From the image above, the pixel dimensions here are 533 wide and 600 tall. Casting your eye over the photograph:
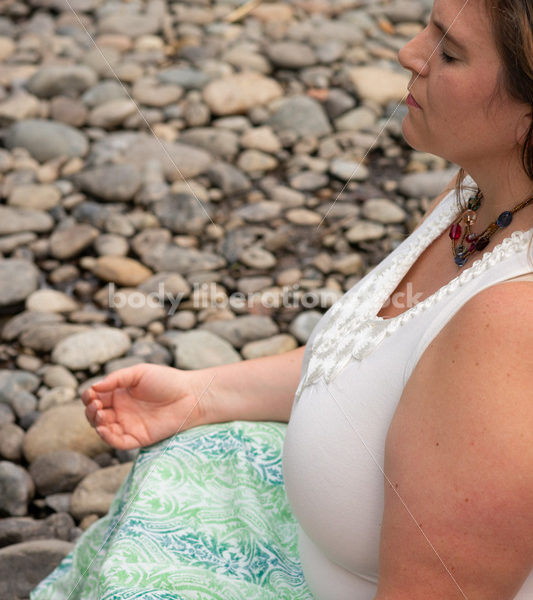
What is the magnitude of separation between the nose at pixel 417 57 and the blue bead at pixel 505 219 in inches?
7.6

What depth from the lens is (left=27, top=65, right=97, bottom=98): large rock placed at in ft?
12.0

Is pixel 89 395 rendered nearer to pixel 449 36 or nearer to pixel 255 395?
pixel 255 395

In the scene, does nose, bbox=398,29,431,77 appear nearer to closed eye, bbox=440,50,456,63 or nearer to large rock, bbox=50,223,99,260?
closed eye, bbox=440,50,456,63

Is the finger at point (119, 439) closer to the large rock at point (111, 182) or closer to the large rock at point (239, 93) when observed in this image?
the large rock at point (111, 182)

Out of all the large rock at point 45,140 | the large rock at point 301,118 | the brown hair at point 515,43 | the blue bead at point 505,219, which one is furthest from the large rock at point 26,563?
the large rock at point 301,118

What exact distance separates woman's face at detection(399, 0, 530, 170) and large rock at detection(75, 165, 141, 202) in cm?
218

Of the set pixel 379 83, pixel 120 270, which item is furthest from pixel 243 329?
pixel 379 83

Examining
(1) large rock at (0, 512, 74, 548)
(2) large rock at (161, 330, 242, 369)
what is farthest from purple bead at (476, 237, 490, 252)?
(2) large rock at (161, 330, 242, 369)

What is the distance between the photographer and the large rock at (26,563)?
5.53 ft

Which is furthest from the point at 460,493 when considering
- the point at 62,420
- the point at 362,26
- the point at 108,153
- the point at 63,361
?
the point at 362,26

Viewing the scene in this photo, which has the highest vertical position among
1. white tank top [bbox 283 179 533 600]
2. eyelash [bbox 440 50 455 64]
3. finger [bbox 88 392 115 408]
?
eyelash [bbox 440 50 455 64]

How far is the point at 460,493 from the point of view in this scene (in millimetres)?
864

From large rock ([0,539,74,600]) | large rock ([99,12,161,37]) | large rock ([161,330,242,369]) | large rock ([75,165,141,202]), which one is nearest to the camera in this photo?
large rock ([0,539,74,600])

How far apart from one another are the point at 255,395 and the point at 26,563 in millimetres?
648
